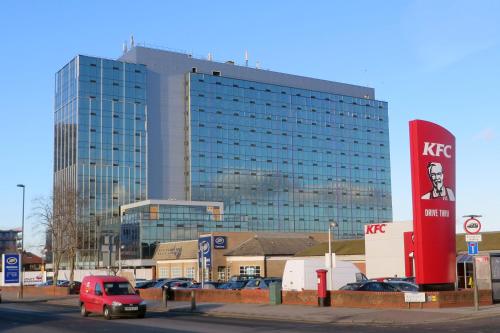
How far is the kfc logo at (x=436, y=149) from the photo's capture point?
1180 inches

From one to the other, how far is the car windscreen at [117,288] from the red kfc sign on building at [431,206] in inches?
512

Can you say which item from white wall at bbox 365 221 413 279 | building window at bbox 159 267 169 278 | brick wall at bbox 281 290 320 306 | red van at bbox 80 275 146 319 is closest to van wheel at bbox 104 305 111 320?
red van at bbox 80 275 146 319

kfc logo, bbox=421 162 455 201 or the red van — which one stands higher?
kfc logo, bbox=421 162 455 201

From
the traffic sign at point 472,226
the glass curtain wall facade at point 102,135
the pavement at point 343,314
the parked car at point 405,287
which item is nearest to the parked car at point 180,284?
the pavement at point 343,314

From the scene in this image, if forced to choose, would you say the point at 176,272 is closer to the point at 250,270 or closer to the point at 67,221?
the point at 250,270

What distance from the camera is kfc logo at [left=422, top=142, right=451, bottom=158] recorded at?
2997cm

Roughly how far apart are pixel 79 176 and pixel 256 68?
1759 inches

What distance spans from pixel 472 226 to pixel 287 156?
11717 centimetres

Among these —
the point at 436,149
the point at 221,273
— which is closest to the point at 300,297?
the point at 436,149

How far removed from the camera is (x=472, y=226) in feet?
90.4

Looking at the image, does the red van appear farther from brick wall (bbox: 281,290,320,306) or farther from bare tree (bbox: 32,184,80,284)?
bare tree (bbox: 32,184,80,284)

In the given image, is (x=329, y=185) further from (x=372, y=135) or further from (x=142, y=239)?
(x=142, y=239)

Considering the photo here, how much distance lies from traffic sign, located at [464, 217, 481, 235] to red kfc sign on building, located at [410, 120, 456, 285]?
7.13 feet

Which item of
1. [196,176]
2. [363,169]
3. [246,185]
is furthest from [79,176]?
[363,169]
